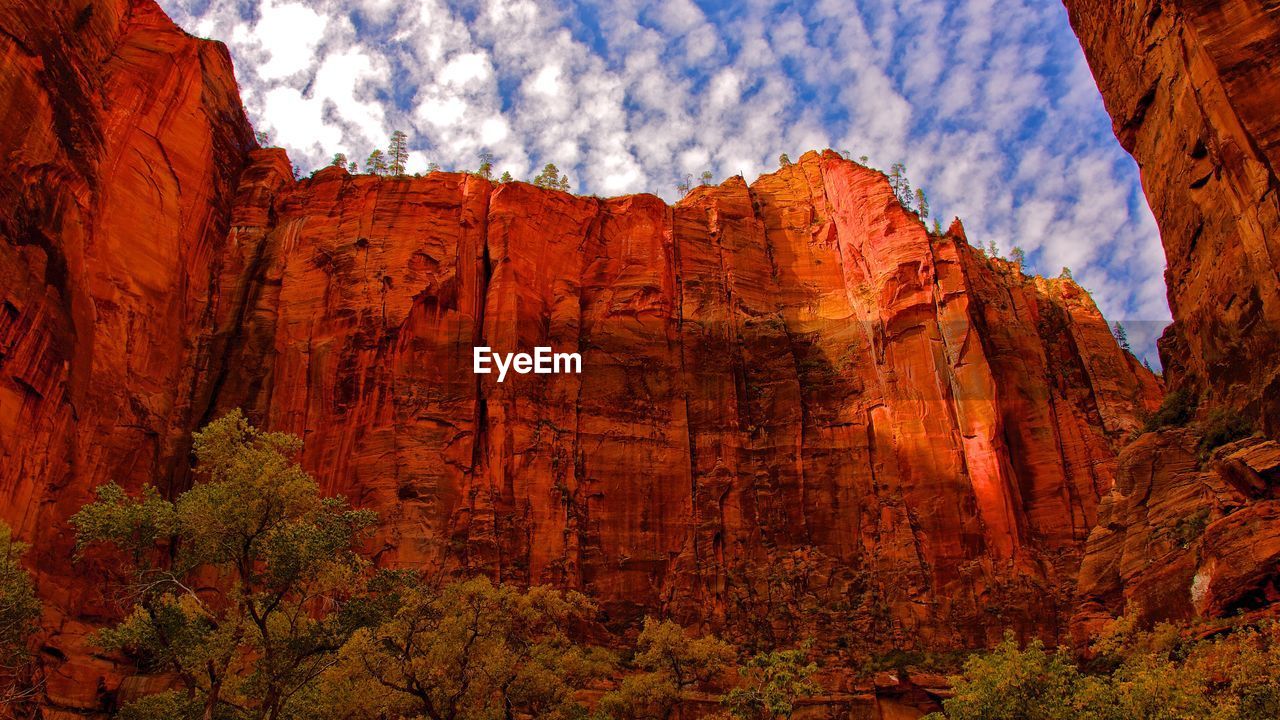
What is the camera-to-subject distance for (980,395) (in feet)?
165

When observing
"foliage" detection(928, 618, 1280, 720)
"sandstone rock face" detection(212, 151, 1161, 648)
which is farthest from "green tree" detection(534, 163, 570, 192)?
"foliage" detection(928, 618, 1280, 720)

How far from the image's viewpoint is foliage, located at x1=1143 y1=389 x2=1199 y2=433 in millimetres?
30641

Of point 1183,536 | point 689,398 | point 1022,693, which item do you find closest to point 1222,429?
point 1183,536

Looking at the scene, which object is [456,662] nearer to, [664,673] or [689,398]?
[664,673]

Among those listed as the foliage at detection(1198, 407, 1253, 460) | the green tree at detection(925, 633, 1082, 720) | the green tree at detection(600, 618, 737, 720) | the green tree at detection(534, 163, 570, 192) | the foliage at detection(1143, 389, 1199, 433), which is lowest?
the green tree at detection(925, 633, 1082, 720)

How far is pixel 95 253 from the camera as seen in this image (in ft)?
142

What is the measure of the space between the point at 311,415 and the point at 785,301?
3190 centimetres

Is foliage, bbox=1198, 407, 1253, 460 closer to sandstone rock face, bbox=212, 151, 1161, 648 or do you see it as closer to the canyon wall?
the canyon wall

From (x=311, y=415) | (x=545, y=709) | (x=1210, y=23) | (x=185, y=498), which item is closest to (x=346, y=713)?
(x=545, y=709)

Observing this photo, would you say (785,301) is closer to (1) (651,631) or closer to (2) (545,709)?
(1) (651,631)

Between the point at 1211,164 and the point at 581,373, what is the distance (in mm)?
35504

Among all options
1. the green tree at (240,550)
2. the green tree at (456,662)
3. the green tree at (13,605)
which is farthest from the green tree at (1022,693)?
the green tree at (13,605)

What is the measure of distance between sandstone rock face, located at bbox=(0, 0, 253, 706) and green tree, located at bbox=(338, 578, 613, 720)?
1630 centimetres

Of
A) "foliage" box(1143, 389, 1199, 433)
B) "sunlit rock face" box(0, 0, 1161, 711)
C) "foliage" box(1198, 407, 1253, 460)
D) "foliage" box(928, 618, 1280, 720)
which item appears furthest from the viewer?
"sunlit rock face" box(0, 0, 1161, 711)
